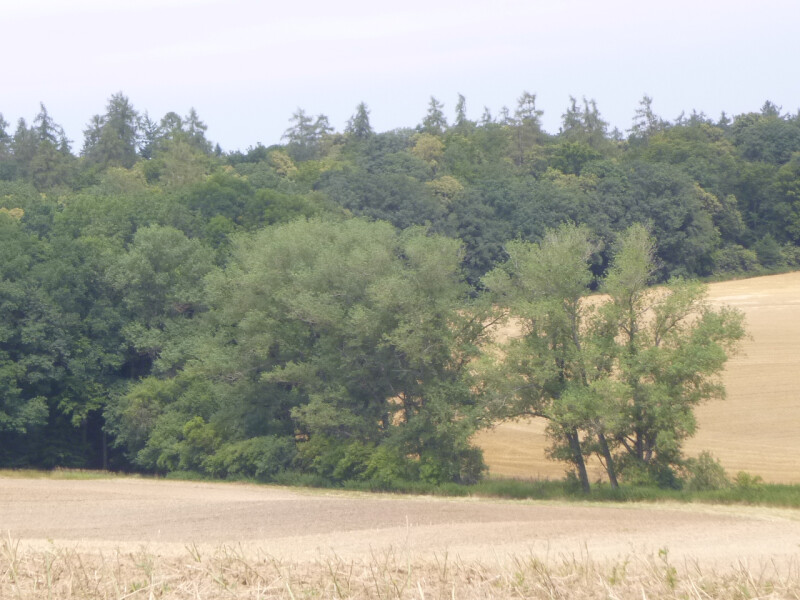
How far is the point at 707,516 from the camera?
24.6 m

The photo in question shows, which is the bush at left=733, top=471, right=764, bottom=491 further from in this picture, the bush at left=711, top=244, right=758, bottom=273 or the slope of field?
the bush at left=711, top=244, right=758, bottom=273

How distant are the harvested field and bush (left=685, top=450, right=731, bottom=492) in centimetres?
366

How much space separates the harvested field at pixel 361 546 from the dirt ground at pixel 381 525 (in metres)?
0.06

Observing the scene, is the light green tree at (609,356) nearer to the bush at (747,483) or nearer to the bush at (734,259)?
the bush at (747,483)

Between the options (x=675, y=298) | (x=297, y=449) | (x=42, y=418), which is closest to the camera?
(x=675, y=298)

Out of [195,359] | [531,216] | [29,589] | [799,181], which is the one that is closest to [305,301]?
[195,359]

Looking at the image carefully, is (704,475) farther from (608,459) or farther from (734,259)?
(734,259)

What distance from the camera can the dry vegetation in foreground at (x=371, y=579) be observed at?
358 inches

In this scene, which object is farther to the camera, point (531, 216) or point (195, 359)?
point (531, 216)

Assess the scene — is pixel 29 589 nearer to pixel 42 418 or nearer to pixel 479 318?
pixel 479 318

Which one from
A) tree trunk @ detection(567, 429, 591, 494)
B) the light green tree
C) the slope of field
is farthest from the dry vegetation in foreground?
the slope of field

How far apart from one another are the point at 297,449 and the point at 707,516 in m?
19.8

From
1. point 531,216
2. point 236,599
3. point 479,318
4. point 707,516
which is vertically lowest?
point 707,516

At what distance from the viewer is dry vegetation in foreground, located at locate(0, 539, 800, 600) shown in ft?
29.8
